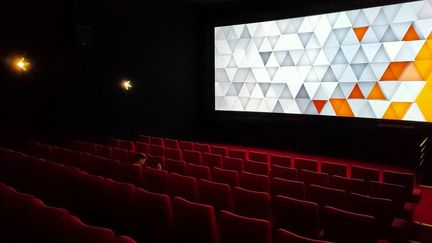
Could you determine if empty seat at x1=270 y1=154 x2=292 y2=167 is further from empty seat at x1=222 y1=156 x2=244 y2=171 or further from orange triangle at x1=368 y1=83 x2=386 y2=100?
orange triangle at x1=368 y1=83 x2=386 y2=100

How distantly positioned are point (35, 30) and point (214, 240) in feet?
17.2

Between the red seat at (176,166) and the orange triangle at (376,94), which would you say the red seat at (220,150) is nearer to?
the red seat at (176,166)

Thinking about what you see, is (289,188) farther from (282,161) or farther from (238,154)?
(238,154)

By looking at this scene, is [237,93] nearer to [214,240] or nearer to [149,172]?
[149,172]

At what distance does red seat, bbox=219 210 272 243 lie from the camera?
6.79 feet

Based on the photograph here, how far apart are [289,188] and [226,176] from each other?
0.79m

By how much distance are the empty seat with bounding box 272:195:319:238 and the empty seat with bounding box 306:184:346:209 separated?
25.7 inches

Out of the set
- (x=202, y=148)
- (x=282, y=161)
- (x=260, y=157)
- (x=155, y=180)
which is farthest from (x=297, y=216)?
(x=202, y=148)

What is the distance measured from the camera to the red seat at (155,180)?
342 cm

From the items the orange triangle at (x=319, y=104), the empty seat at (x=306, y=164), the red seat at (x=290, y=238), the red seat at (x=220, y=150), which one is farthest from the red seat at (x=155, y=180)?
the orange triangle at (x=319, y=104)

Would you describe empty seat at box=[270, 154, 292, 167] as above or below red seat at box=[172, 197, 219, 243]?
above

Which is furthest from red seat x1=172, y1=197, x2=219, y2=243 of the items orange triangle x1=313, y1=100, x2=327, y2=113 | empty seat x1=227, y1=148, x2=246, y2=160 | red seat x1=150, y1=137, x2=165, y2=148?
orange triangle x1=313, y1=100, x2=327, y2=113

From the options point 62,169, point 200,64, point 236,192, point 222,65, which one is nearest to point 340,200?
point 236,192

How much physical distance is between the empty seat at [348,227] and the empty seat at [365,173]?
1.92 metres
